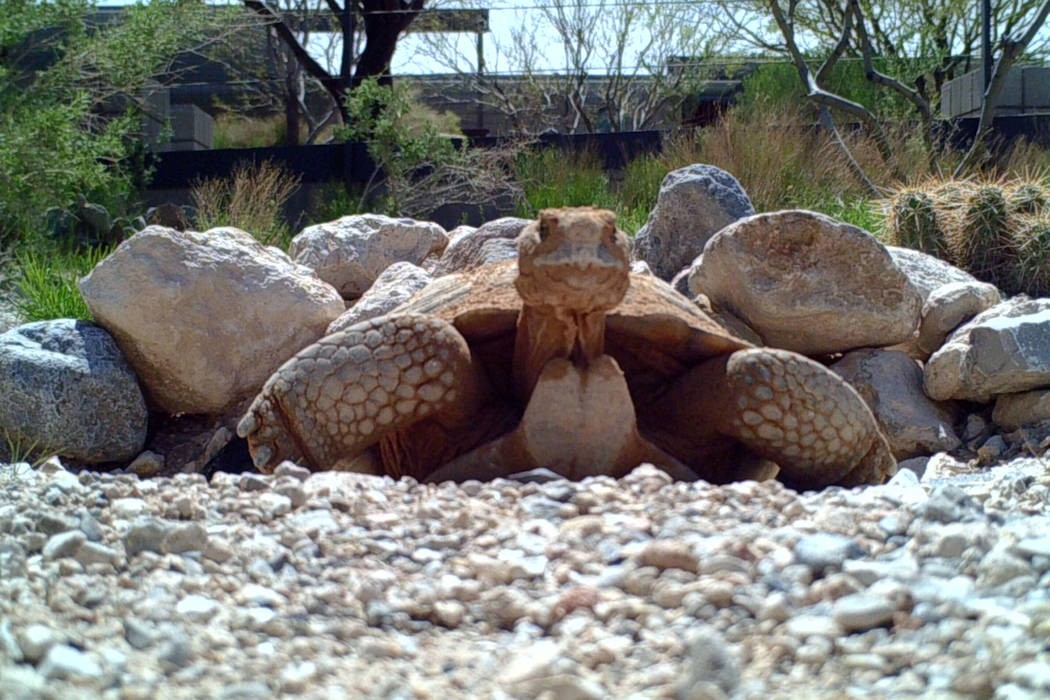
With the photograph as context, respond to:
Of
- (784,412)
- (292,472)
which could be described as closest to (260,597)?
(292,472)

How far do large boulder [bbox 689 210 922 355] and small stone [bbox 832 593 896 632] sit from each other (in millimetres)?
3858

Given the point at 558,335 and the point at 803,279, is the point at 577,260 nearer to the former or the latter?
the point at 558,335

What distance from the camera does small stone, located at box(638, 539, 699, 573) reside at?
1.83 meters

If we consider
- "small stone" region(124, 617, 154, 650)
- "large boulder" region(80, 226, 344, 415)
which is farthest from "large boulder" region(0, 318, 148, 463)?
"small stone" region(124, 617, 154, 650)

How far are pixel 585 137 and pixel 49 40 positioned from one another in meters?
4.51

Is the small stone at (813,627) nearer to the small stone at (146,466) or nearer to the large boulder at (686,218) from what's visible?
the small stone at (146,466)

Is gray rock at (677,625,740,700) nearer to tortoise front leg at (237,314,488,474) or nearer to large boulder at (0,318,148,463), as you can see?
tortoise front leg at (237,314,488,474)

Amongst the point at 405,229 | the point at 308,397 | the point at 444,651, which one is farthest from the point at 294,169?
the point at 444,651

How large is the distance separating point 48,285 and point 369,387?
437cm

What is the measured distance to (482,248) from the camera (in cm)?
548

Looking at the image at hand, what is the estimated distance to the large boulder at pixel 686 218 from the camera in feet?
21.0

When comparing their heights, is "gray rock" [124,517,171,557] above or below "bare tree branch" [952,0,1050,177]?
below

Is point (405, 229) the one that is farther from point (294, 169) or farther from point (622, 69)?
point (622, 69)

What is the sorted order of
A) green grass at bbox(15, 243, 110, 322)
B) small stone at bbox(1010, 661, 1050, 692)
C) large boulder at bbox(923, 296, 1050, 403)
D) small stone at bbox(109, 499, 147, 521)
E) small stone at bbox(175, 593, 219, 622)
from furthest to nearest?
green grass at bbox(15, 243, 110, 322) → large boulder at bbox(923, 296, 1050, 403) → small stone at bbox(109, 499, 147, 521) → small stone at bbox(175, 593, 219, 622) → small stone at bbox(1010, 661, 1050, 692)
